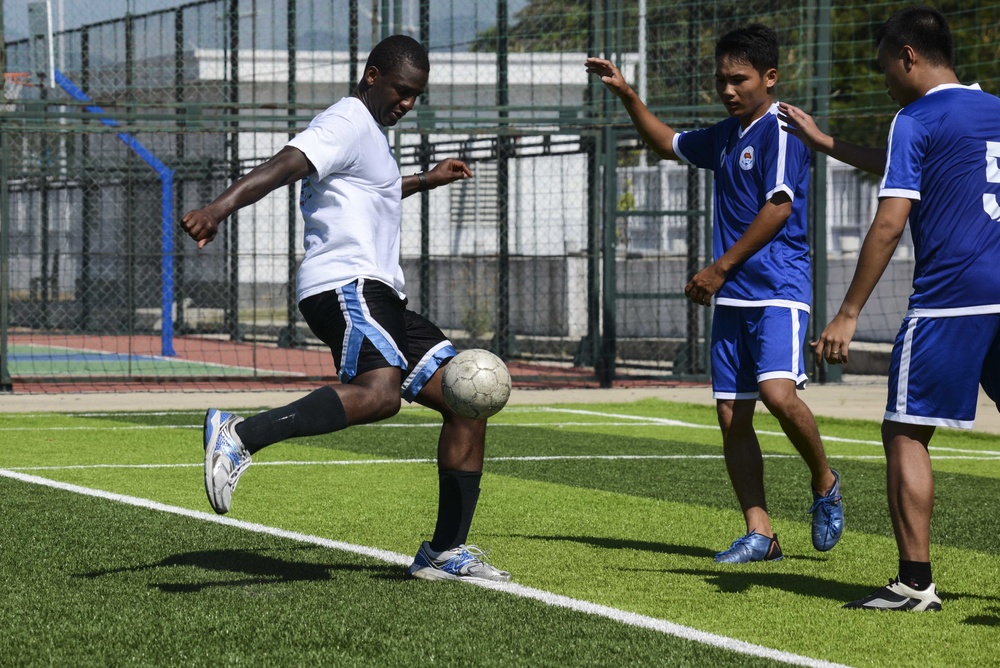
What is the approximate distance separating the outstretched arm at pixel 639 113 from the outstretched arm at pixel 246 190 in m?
1.76

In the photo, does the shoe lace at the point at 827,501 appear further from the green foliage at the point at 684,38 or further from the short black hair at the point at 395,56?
the green foliage at the point at 684,38

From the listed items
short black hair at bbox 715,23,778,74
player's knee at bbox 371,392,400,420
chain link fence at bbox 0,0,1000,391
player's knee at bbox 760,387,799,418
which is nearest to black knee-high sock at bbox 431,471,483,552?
player's knee at bbox 371,392,400,420

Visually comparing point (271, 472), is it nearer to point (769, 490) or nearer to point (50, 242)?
point (769, 490)

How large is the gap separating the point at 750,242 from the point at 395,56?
5.43 ft

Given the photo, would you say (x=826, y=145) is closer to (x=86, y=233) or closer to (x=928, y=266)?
(x=928, y=266)

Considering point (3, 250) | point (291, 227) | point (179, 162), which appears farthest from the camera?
point (179, 162)

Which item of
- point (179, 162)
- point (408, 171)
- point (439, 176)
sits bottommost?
point (439, 176)

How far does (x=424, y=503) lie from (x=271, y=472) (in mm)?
1618

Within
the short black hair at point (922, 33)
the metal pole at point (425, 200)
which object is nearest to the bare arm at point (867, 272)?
the short black hair at point (922, 33)

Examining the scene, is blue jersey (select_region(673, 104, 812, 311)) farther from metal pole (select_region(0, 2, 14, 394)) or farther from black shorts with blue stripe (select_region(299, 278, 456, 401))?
metal pole (select_region(0, 2, 14, 394))

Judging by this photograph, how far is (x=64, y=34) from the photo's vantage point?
2033cm

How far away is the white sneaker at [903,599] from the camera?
16.7 feet

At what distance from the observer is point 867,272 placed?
495 centimetres

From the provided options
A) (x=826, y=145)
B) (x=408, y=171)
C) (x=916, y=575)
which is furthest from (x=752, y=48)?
(x=408, y=171)
